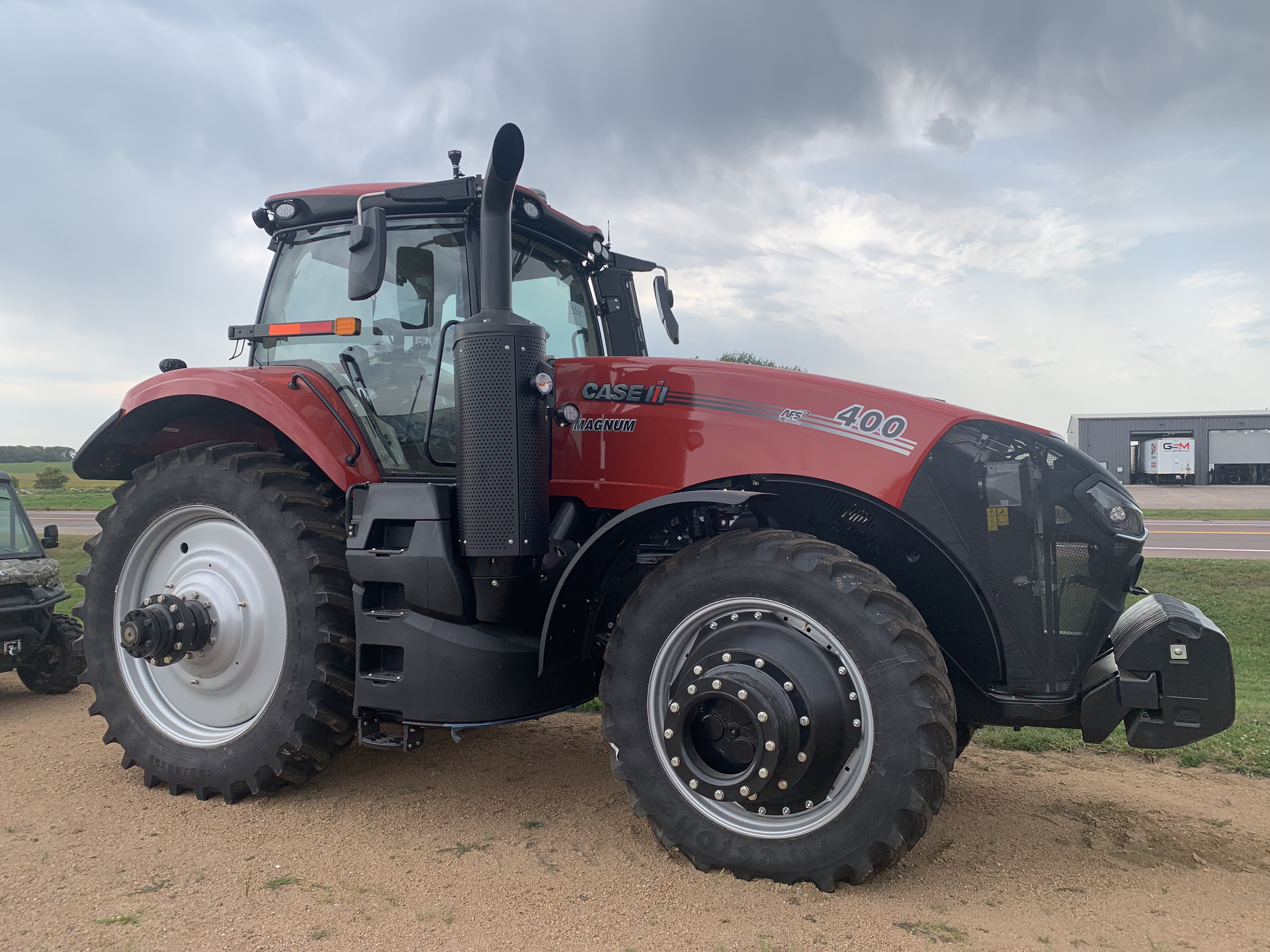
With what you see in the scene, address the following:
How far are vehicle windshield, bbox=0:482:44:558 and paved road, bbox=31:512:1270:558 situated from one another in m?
4.97

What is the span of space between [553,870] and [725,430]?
5.79ft

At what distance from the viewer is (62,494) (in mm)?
40250

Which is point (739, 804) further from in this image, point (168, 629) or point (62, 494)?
point (62, 494)

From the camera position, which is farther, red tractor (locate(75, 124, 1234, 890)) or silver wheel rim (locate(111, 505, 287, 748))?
silver wheel rim (locate(111, 505, 287, 748))

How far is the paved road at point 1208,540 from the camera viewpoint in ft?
43.3

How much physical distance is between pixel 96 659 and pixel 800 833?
11.7ft

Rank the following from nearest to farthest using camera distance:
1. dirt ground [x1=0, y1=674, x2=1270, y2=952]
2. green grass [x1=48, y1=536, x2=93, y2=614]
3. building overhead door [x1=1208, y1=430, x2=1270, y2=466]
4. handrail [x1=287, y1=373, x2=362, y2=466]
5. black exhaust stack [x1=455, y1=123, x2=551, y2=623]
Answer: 1. dirt ground [x1=0, y1=674, x2=1270, y2=952]
2. black exhaust stack [x1=455, y1=123, x2=551, y2=623]
3. handrail [x1=287, y1=373, x2=362, y2=466]
4. green grass [x1=48, y1=536, x2=93, y2=614]
5. building overhead door [x1=1208, y1=430, x2=1270, y2=466]

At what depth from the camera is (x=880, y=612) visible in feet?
9.16

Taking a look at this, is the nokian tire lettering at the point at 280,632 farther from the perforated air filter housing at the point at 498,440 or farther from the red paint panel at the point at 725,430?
the red paint panel at the point at 725,430

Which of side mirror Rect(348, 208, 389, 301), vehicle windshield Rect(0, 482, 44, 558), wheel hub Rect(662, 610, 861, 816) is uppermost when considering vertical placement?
side mirror Rect(348, 208, 389, 301)

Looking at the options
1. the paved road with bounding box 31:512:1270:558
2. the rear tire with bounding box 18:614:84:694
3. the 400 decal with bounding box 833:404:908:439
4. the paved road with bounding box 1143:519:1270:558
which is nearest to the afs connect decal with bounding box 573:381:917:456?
the 400 decal with bounding box 833:404:908:439

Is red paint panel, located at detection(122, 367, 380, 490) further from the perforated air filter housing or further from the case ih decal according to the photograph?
the case ih decal

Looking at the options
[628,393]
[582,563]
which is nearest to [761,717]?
[582,563]

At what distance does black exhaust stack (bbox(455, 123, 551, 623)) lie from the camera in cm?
335
